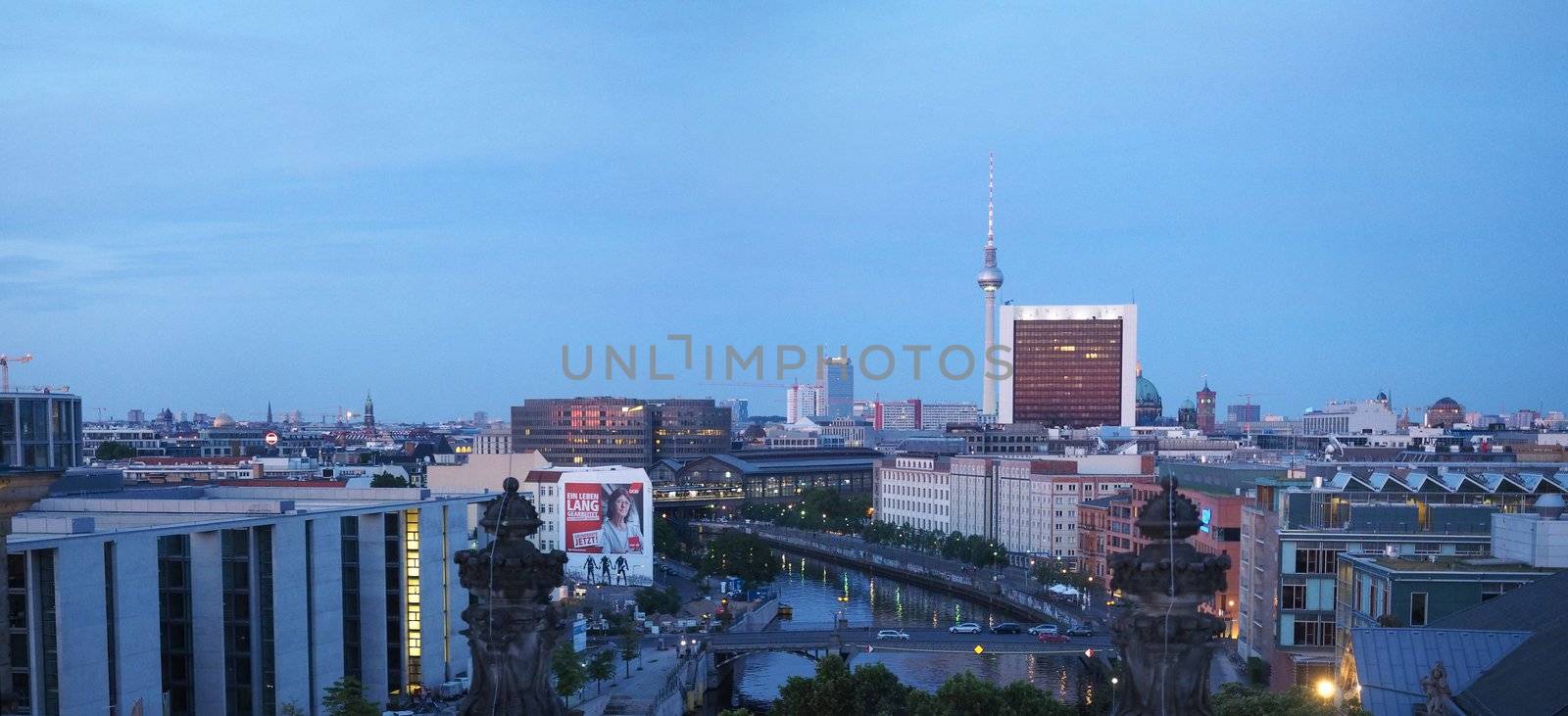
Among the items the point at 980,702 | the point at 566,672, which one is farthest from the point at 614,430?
the point at 980,702

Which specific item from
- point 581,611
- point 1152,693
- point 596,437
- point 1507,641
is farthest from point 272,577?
point 596,437

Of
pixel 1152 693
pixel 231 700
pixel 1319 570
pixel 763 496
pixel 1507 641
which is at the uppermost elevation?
pixel 1152 693

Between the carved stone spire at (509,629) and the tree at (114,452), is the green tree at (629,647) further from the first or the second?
the tree at (114,452)

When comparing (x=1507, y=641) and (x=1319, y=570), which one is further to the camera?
(x=1319, y=570)

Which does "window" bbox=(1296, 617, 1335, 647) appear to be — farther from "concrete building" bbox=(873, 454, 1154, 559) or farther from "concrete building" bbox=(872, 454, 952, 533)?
"concrete building" bbox=(872, 454, 952, 533)

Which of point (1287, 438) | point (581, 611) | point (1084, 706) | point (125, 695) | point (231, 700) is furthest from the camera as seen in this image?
point (1287, 438)

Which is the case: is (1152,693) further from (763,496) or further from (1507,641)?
(763,496)

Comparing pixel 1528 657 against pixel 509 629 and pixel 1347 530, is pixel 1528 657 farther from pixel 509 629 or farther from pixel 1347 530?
pixel 1347 530

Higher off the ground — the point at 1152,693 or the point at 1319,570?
Result: the point at 1152,693
